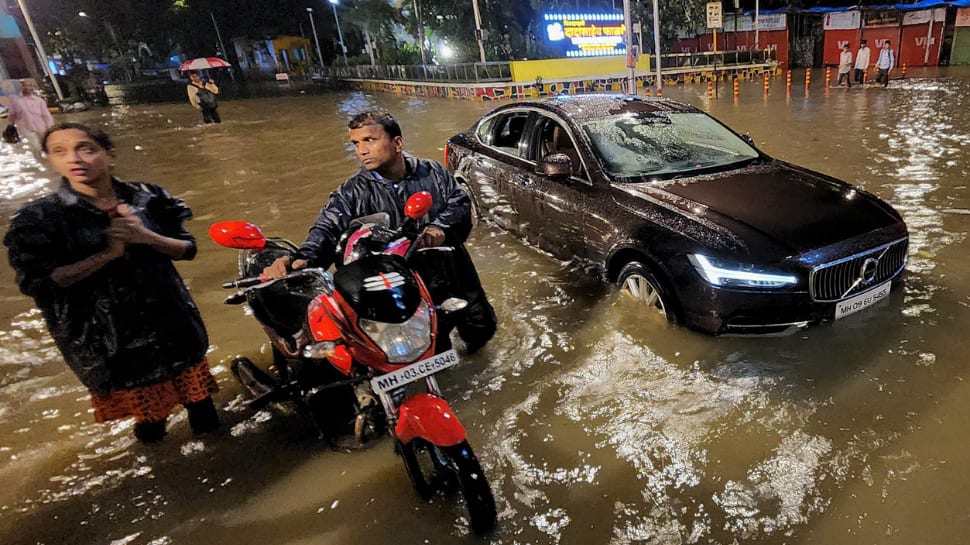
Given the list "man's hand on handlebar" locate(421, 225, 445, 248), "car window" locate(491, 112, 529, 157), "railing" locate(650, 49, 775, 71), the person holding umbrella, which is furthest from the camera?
"railing" locate(650, 49, 775, 71)

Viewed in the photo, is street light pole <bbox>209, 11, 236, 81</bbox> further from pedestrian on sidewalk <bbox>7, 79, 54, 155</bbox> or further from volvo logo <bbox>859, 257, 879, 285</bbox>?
volvo logo <bbox>859, 257, 879, 285</bbox>

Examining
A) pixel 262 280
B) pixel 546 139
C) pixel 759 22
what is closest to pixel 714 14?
pixel 546 139

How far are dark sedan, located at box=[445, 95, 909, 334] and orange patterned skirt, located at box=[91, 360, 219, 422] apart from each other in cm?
278

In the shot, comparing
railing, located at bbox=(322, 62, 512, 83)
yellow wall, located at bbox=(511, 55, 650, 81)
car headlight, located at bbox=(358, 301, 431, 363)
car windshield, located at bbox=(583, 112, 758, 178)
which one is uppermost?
railing, located at bbox=(322, 62, 512, 83)

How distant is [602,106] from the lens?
4.94 meters

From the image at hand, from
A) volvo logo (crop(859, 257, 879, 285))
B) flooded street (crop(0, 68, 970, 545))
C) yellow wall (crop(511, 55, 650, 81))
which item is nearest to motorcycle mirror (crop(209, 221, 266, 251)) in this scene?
flooded street (crop(0, 68, 970, 545))

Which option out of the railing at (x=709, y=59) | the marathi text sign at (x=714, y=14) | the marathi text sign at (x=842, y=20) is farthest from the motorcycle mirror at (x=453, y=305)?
the marathi text sign at (x=842, y=20)

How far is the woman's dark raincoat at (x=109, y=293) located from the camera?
2381mm

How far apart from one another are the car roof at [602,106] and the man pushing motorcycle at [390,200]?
6.67 ft

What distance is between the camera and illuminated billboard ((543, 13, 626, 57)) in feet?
76.7

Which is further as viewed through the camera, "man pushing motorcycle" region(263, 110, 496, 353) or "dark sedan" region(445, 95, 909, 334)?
"dark sedan" region(445, 95, 909, 334)

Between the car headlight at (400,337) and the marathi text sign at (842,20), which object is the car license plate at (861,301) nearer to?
the car headlight at (400,337)

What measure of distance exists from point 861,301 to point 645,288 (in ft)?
4.27

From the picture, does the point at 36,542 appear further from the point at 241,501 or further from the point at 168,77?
the point at 168,77
